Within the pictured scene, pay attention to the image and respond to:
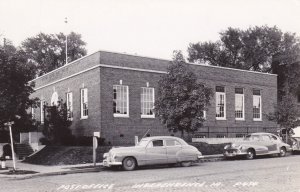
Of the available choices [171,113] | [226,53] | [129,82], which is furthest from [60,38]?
[171,113]

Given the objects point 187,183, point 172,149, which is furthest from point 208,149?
point 187,183

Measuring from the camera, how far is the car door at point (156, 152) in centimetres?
1802

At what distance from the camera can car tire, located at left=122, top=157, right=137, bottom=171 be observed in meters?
17.6

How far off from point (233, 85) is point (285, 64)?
17.5 metres

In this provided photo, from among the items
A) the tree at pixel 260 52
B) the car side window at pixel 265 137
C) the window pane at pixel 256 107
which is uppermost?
the tree at pixel 260 52

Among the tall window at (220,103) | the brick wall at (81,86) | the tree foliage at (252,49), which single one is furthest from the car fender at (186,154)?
the tree foliage at (252,49)

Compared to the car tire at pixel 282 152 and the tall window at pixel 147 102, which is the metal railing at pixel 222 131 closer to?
the tall window at pixel 147 102

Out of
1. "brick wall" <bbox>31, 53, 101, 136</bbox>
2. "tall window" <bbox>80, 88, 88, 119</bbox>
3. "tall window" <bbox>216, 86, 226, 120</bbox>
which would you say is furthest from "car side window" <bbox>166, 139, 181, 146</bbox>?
"tall window" <bbox>216, 86, 226, 120</bbox>

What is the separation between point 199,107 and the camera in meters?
24.3

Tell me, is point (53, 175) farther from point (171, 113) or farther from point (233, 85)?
point (233, 85)

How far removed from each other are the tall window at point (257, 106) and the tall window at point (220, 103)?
11.9 ft

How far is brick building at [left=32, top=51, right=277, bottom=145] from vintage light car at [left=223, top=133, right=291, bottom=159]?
7388mm

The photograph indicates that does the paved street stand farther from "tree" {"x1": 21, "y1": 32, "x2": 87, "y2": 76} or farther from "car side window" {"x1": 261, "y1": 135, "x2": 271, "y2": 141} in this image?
"tree" {"x1": 21, "y1": 32, "x2": 87, "y2": 76}

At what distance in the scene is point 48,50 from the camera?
57469mm
